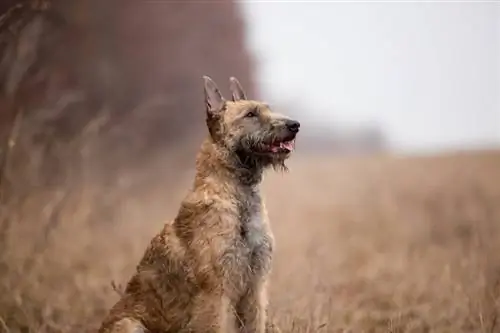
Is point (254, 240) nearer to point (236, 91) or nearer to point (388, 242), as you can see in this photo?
point (236, 91)

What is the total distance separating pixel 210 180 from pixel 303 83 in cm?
88

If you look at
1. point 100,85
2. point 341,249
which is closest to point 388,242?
point 341,249

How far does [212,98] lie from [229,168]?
0.94 ft

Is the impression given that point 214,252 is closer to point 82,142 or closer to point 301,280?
point 301,280

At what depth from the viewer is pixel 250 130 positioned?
2.54m

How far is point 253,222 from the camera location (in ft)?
8.01

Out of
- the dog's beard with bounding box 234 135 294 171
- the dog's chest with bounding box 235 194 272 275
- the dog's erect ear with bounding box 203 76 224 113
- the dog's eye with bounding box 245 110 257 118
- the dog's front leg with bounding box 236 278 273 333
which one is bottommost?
the dog's front leg with bounding box 236 278 273 333

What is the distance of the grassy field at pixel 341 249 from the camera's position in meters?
2.90

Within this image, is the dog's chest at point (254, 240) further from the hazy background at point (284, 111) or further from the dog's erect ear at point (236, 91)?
the hazy background at point (284, 111)

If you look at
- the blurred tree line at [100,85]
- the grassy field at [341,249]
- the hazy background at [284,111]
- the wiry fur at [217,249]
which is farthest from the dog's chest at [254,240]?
the blurred tree line at [100,85]

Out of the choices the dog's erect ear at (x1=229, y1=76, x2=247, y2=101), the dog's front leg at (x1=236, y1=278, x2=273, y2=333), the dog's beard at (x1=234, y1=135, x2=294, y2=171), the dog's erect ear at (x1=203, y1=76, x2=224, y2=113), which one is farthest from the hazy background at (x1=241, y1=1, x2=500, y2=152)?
the dog's front leg at (x1=236, y1=278, x2=273, y2=333)

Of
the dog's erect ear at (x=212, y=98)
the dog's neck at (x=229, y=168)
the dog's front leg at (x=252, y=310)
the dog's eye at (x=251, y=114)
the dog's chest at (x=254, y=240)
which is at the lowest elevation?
the dog's front leg at (x=252, y=310)

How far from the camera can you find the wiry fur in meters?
2.37

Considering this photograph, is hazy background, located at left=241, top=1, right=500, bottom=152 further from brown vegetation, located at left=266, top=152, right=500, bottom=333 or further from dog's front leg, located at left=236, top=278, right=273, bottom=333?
dog's front leg, located at left=236, top=278, right=273, bottom=333
